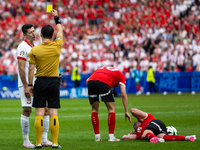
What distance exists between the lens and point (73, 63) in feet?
89.0

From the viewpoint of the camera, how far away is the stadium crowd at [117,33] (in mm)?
26391

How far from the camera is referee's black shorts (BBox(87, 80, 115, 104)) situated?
26.6 feet

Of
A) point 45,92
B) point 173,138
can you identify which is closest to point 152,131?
point 173,138

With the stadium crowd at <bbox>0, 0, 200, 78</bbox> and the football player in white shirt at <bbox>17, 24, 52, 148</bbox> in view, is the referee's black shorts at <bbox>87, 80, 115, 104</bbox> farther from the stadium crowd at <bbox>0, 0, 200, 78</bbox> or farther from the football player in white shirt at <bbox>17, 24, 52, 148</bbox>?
the stadium crowd at <bbox>0, 0, 200, 78</bbox>

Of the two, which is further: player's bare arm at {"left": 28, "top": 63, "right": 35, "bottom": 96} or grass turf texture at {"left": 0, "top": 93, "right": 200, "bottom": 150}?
grass turf texture at {"left": 0, "top": 93, "right": 200, "bottom": 150}

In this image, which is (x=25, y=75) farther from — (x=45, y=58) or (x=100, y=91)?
(x=100, y=91)

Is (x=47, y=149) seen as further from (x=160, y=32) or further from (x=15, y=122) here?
(x=160, y=32)

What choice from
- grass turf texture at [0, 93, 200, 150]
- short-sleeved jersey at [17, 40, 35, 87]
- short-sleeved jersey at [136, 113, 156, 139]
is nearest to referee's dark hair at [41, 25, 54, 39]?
short-sleeved jersey at [17, 40, 35, 87]

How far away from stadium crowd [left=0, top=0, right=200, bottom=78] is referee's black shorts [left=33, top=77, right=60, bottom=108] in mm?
19151

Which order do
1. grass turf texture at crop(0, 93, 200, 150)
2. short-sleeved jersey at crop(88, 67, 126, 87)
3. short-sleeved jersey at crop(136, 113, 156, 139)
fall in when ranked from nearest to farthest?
grass turf texture at crop(0, 93, 200, 150)
short-sleeved jersey at crop(136, 113, 156, 139)
short-sleeved jersey at crop(88, 67, 126, 87)

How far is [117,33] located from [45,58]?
21881 mm

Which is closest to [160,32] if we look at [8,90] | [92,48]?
[92,48]

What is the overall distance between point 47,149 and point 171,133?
268cm

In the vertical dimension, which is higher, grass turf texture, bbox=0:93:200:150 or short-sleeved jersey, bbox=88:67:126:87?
short-sleeved jersey, bbox=88:67:126:87
